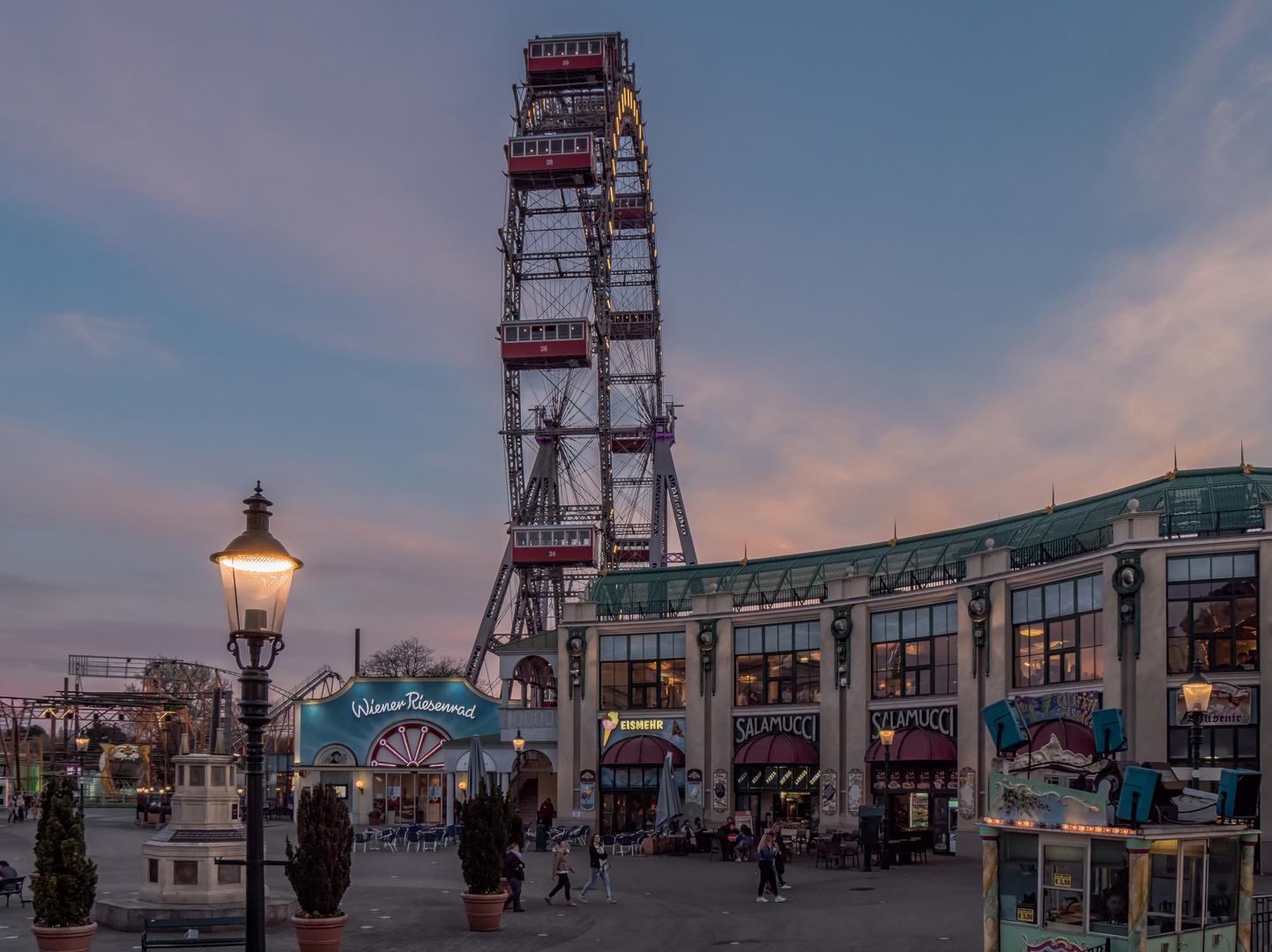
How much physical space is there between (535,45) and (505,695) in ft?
142

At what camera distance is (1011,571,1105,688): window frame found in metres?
36.7

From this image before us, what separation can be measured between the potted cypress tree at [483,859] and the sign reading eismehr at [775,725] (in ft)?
84.4

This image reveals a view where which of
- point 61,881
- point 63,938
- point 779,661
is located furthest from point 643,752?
point 61,881

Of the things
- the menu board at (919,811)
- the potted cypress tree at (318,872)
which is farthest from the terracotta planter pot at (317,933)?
the menu board at (919,811)

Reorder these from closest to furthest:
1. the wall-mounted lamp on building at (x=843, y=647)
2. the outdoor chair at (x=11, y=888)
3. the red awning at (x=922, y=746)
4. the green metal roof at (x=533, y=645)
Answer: the outdoor chair at (x=11, y=888), the red awning at (x=922, y=746), the wall-mounted lamp on building at (x=843, y=647), the green metal roof at (x=533, y=645)

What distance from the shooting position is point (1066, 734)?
3647 centimetres

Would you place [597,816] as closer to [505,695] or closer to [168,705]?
[505,695]

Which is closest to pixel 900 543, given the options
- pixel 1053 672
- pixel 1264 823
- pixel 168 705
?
pixel 1053 672

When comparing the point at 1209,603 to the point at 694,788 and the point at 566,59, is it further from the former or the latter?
the point at 566,59

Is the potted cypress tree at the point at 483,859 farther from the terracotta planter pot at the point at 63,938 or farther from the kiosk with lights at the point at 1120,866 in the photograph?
the kiosk with lights at the point at 1120,866

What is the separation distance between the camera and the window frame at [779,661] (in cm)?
A: 4841

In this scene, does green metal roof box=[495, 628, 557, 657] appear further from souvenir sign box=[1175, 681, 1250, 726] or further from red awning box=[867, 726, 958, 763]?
souvenir sign box=[1175, 681, 1250, 726]

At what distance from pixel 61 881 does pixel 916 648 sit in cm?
3215

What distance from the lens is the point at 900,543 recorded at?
48.7m
